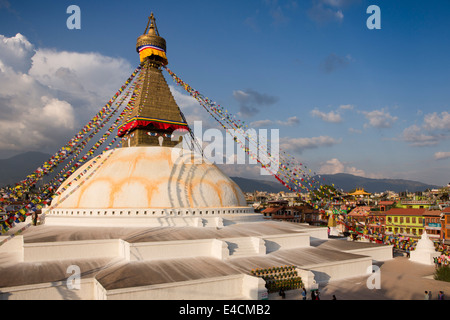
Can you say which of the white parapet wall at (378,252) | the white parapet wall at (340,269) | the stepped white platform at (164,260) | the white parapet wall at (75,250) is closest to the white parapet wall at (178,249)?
the stepped white platform at (164,260)

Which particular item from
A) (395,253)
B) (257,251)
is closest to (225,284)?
(257,251)

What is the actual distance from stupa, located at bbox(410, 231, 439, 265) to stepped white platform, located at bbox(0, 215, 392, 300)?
1.81m

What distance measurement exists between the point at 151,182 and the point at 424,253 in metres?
13.9

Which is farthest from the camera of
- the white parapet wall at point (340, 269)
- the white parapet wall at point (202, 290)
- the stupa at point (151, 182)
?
the stupa at point (151, 182)

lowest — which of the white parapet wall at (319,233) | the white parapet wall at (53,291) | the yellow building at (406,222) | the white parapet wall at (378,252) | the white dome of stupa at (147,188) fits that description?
the yellow building at (406,222)

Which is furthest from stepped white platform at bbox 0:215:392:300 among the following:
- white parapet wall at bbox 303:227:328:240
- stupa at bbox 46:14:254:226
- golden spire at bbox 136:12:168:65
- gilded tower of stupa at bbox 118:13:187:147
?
golden spire at bbox 136:12:168:65

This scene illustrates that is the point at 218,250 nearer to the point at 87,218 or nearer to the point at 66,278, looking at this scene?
the point at 66,278

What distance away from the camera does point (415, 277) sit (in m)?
12.9

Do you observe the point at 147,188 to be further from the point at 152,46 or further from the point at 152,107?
the point at 152,46

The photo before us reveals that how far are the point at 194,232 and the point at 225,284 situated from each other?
12.8 feet

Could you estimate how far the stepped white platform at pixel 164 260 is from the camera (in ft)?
30.9

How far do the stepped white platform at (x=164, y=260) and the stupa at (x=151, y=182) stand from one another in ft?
2.61

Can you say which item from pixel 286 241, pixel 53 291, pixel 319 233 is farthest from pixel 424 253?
pixel 53 291

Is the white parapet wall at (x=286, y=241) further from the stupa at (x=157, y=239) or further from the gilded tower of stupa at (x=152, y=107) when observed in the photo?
the gilded tower of stupa at (x=152, y=107)
